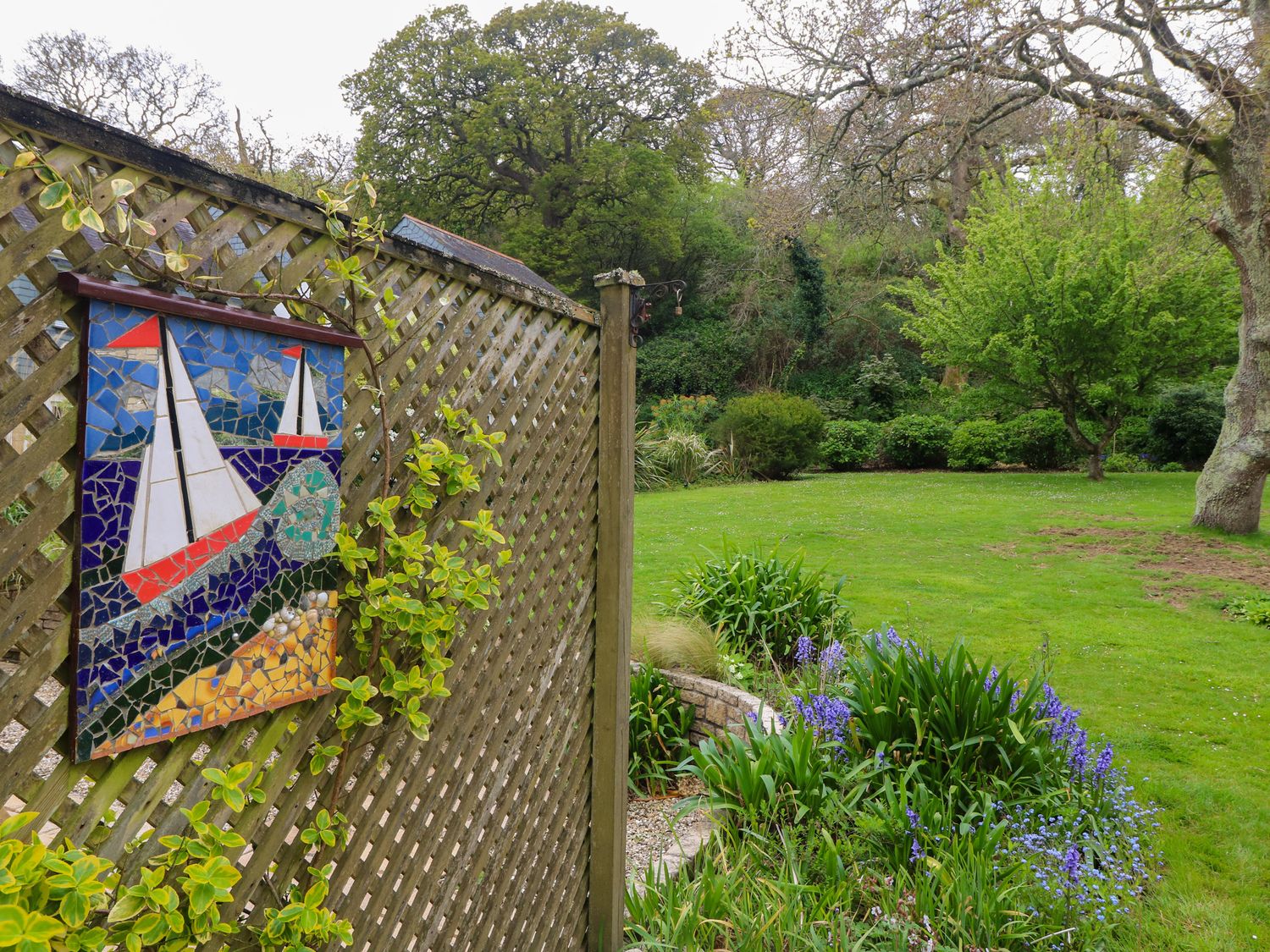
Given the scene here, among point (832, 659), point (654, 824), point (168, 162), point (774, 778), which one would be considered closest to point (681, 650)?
point (832, 659)

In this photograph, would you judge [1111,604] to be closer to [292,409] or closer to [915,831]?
[915,831]

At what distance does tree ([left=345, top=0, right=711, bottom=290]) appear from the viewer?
72.2 feet

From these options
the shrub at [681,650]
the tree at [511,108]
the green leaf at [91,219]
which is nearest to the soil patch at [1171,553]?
the shrub at [681,650]

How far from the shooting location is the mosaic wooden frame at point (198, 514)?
107cm

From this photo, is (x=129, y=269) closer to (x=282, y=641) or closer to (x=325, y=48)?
(x=282, y=641)

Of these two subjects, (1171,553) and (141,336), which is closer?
(141,336)

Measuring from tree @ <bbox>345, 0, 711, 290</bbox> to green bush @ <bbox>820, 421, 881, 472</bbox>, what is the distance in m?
9.59

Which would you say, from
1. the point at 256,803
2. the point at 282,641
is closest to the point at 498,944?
the point at 256,803

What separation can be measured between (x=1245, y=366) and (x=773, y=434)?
7823 mm

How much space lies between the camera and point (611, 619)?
94.6 inches

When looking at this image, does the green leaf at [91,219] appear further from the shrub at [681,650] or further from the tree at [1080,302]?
the tree at [1080,302]

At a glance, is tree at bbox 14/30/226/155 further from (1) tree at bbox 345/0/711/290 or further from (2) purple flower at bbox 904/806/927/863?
(2) purple flower at bbox 904/806/927/863

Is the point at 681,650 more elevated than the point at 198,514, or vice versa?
the point at 198,514

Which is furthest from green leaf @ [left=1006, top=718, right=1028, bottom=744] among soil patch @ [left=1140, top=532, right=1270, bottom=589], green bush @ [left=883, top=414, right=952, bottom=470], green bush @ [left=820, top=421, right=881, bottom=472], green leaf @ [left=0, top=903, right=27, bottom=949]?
green bush @ [left=883, top=414, right=952, bottom=470]
